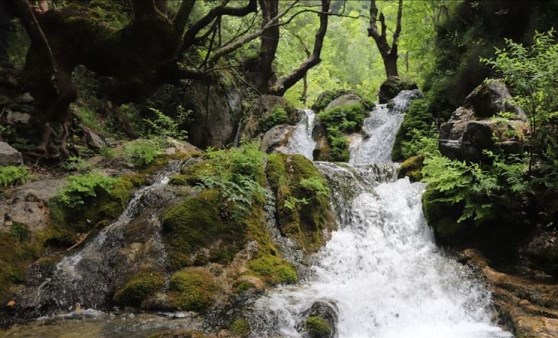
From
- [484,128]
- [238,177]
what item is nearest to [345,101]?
[484,128]

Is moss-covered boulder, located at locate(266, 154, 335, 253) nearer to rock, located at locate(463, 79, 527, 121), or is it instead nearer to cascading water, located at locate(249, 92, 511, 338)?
cascading water, located at locate(249, 92, 511, 338)

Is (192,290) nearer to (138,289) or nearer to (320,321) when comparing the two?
(138,289)

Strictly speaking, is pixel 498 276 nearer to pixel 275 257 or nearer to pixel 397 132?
pixel 275 257

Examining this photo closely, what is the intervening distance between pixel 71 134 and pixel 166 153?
7.78 ft

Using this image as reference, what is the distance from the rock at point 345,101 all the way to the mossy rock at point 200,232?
11.7 metres

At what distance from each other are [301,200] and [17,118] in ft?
21.5

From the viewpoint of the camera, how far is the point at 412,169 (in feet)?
35.3

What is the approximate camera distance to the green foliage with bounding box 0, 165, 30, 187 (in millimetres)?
7574

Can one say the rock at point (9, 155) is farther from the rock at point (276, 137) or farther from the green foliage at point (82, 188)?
the rock at point (276, 137)

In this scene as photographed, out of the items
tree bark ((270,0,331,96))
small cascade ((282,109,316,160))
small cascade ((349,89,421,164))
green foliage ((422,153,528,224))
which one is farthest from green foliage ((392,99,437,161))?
green foliage ((422,153,528,224))

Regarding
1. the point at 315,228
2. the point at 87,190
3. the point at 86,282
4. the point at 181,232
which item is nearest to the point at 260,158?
the point at 315,228

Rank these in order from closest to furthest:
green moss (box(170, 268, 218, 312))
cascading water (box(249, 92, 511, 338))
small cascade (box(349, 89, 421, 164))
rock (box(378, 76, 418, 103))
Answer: cascading water (box(249, 92, 511, 338))
green moss (box(170, 268, 218, 312))
small cascade (box(349, 89, 421, 164))
rock (box(378, 76, 418, 103))

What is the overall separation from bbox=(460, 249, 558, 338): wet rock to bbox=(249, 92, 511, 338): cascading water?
0.21 m

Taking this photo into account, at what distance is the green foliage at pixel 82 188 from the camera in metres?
7.61
